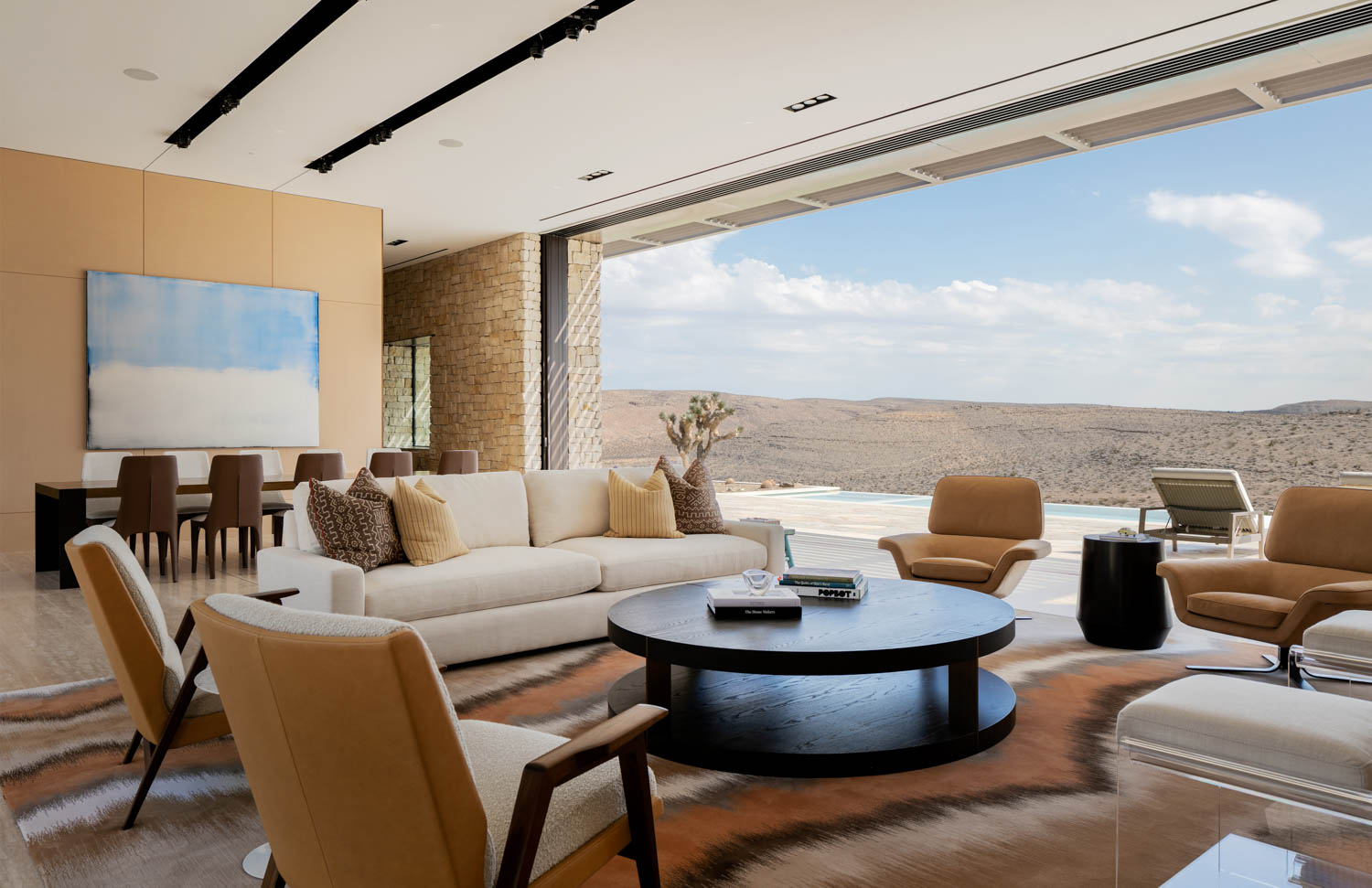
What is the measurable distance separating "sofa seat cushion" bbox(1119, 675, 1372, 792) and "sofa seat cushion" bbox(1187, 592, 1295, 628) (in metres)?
1.59

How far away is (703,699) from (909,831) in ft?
3.53

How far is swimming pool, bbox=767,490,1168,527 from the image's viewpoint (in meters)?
12.8

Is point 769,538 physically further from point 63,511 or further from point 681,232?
point 681,232

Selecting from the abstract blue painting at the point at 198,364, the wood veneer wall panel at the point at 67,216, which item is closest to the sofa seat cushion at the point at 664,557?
the abstract blue painting at the point at 198,364

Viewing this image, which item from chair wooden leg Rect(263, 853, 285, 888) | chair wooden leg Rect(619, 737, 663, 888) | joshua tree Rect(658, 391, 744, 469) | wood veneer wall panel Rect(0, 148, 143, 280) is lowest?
chair wooden leg Rect(263, 853, 285, 888)

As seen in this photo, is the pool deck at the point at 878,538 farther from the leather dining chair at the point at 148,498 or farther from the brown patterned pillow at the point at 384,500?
the leather dining chair at the point at 148,498

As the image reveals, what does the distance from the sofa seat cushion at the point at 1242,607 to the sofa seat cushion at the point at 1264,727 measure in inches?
62.5

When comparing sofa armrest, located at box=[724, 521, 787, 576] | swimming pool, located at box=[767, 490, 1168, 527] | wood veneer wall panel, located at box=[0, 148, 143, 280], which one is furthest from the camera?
swimming pool, located at box=[767, 490, 1168, 527]

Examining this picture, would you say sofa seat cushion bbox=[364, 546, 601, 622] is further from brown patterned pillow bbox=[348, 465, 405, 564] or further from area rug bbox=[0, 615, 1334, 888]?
area rug bbox=[0, 615, 1334, 888]

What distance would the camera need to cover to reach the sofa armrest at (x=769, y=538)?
5.02m

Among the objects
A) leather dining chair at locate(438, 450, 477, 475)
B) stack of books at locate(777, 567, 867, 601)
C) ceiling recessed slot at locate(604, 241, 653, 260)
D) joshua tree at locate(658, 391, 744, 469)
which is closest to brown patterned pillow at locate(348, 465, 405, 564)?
stack of books at locate(777, 567, 867, 601)

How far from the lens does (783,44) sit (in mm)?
5230

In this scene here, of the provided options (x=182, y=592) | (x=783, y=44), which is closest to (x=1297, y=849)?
(x=783, y=44)

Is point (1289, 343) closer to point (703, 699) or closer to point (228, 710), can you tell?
point (703, 699)
